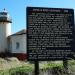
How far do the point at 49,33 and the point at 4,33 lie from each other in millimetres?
44478

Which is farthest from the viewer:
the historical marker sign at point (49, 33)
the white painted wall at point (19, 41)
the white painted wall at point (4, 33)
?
the white painted wall at point (4, 33)

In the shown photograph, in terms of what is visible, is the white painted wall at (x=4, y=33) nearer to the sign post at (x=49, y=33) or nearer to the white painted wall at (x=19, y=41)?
the white painted wall at (x=19, y=41)

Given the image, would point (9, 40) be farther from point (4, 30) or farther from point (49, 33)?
point (49, 33)

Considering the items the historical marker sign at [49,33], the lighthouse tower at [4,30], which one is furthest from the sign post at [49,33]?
the lighthouse tower at [4,30]

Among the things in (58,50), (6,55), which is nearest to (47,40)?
(58,50)

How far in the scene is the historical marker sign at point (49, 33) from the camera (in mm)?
10906

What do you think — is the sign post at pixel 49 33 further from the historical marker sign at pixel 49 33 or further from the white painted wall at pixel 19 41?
the white painted wall at pixel 19 41

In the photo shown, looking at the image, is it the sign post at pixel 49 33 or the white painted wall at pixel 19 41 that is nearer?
the sign post at pixel 49 33

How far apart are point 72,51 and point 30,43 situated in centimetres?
157

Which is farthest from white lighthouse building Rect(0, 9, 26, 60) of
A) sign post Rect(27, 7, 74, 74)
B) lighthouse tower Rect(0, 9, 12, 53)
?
sign post Rect(27, 7, 74, 74)

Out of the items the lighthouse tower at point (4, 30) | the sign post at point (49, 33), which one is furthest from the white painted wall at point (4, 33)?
the sign post at point (49, 33)

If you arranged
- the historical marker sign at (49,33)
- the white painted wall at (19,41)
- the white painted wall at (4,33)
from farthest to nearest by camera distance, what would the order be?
the white painted wall at (4,33) < the white painted wall at (19,41) < the historical marker sign at (49,33)

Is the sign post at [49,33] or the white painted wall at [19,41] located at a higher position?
the sign post at [49,33]

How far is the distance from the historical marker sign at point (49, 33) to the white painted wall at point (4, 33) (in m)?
44.0
